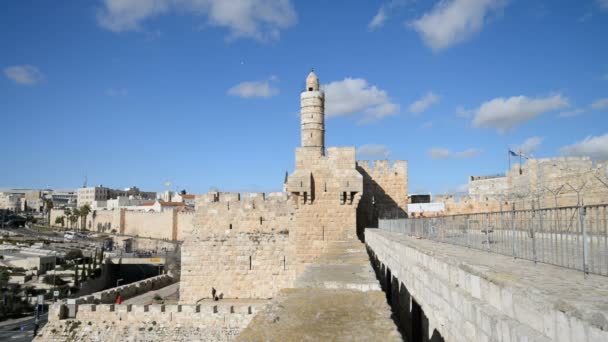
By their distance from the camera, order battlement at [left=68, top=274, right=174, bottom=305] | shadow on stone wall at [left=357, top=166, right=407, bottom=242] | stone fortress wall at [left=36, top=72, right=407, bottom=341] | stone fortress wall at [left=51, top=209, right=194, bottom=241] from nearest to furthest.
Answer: stone fortress wall at [left=36, top=72, right=407, bottom=341], battlement at [left=68, top=274, right=174, bottom=305], shadow on stone wall at [left=357, top=166, right=407, bottom=242], stone fortress wall at [left=51, top=209, right=194, bottom=241]

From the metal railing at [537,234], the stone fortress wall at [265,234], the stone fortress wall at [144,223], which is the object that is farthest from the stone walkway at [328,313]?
the stone fortress wall at [144,223]

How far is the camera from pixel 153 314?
1248 centimetres

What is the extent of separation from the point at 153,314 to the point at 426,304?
381 inches

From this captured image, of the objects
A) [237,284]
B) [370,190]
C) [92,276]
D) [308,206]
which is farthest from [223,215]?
[92,276]

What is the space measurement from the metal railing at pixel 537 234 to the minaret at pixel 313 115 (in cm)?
695

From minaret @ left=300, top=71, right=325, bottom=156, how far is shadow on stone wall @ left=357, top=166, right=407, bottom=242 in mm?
1695

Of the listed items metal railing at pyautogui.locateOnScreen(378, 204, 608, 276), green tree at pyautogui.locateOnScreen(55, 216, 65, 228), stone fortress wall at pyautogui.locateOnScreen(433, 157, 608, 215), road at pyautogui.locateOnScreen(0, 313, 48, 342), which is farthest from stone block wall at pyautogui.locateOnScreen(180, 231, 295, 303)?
green tree at pyautogui.locateOnScreen(55, 216, 65, 228)

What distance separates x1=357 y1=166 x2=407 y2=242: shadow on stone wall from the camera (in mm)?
14923

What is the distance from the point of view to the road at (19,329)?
20.9 meters

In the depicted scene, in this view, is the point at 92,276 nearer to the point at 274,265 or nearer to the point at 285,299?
the point at 274,265

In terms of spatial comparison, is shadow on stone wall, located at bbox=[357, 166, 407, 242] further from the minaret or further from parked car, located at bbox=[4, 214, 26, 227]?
parked car, located at bbox=[4, 214, 26, 227]

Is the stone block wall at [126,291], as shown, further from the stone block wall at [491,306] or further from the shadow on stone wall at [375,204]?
the stone block wall at [491,306]

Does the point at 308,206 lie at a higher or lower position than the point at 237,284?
higher

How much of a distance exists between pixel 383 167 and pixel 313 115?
115 inches
